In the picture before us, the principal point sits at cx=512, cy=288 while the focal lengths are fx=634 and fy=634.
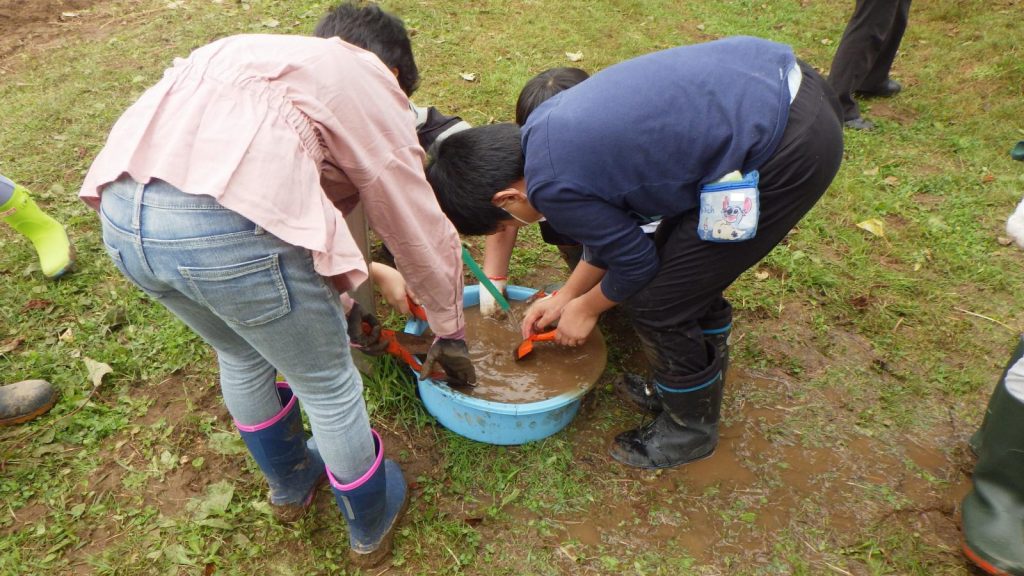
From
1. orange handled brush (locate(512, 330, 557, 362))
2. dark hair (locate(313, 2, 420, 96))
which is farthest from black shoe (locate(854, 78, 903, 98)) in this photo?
dark hair (locate(313, 2, 420, 96))

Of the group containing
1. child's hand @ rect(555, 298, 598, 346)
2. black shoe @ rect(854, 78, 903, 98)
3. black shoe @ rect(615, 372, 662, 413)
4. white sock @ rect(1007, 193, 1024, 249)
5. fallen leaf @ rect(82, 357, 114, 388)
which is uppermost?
white sock @ rect(1007, 193, 1024, 249)

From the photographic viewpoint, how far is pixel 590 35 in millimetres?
4984

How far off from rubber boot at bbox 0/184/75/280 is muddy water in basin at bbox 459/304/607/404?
1857 mm

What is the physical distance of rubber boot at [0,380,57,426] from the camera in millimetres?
2189

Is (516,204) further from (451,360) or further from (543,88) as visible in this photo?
(543,88)

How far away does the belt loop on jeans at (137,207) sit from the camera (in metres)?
1.09

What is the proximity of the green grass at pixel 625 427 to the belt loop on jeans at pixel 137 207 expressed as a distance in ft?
3.83

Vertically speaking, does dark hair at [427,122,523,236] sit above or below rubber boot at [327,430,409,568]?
above

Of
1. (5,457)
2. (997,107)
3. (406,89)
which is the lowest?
(5,457)

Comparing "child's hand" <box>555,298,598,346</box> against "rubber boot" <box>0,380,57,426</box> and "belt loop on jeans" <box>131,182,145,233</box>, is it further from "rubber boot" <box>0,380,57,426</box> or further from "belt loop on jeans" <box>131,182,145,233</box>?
"rubber boot" <box>0,380,57,426</box>

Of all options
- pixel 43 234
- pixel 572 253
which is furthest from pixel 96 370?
pixel 572 253

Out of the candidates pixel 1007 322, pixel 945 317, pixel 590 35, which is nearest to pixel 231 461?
pixel 945 317

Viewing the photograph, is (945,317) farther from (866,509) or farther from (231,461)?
(231,461)

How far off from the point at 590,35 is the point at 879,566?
4.23 metres
